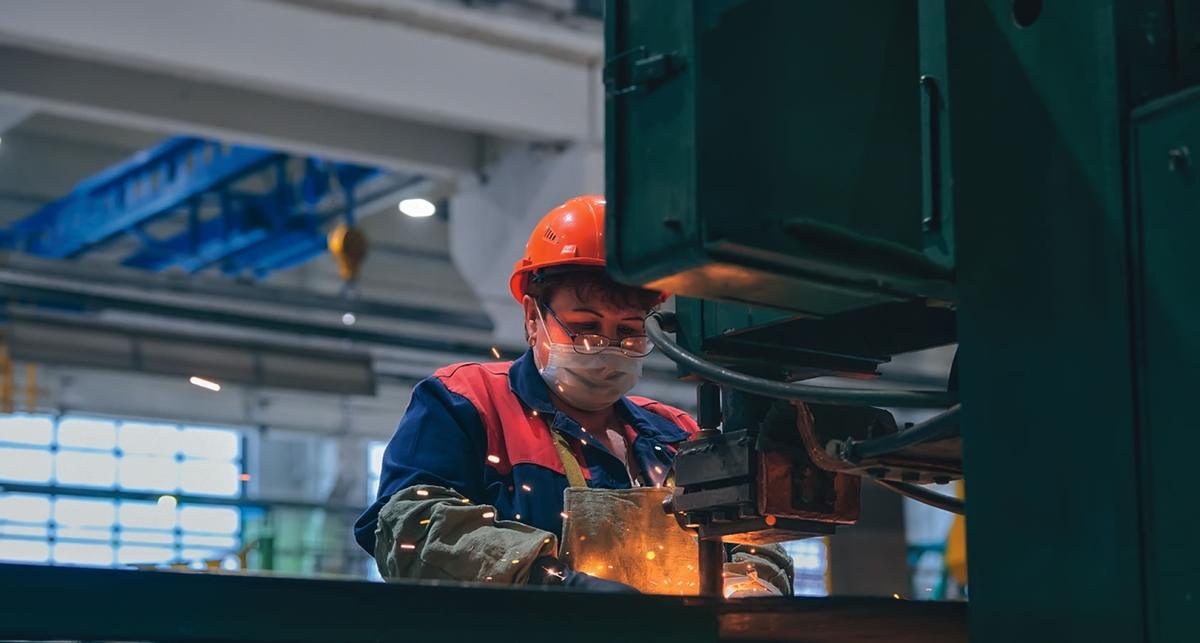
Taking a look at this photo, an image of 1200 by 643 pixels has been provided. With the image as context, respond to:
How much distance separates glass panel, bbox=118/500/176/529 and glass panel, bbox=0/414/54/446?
55.9 inches

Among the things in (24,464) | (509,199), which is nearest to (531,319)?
(509,199)

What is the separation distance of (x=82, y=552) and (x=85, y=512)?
4.80ft

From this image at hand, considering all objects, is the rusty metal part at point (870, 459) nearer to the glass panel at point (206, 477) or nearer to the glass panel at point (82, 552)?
the glass panel at point (82, 552)

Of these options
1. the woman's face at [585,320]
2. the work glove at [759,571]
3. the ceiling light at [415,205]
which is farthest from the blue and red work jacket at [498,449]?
the ceiling light at [415,205]

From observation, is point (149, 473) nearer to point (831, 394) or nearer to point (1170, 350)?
point (831, 394)

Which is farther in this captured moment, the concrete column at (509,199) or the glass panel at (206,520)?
the glass panel at (206,520)

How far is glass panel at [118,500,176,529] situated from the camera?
41.9 ft

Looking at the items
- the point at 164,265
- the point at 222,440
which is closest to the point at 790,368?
the point at 164,265

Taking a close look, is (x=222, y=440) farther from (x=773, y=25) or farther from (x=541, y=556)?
(x=773, y=25)

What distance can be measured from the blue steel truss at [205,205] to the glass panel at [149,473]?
9.76ft

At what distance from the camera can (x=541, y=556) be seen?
7.27ft

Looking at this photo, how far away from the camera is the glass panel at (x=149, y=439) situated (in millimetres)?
14203

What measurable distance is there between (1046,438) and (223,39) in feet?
20.5

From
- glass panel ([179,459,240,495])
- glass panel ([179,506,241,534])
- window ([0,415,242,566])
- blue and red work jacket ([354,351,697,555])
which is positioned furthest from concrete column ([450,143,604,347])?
glass panel ([179,459,240,495])
